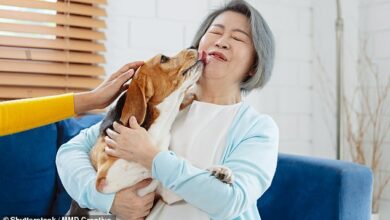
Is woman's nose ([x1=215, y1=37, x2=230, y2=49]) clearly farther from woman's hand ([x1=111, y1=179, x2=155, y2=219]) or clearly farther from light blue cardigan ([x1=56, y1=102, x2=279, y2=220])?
woman's hand ([x1=111, y1=179, x2=155, y2=219])

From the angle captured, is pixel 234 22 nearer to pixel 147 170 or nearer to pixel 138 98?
pixel 138 98

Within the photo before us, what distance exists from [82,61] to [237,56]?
0.99 metres

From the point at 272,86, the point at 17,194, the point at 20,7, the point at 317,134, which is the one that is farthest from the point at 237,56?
the point at 317,134

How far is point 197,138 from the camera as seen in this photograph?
4.01ft

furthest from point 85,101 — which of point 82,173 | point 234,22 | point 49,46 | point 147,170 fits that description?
point 49,46

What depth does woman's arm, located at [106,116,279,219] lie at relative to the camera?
3.41 feet

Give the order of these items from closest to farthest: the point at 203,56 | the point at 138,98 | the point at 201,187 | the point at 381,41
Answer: the point at 201,187
the point at 138,98
the point at 203,56
the point at 381,41

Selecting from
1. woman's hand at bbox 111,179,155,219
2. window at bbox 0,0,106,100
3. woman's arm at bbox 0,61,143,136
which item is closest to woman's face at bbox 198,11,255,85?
woman's arm at bbox 0,61,143,136

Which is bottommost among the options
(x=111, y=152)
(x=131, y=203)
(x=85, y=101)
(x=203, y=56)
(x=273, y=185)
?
(x=273, y=185)

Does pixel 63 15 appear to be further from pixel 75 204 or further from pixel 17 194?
pixel 75 204

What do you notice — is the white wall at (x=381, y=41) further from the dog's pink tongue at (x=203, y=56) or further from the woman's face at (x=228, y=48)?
the dog's pink tongue at (x=203, y=56)

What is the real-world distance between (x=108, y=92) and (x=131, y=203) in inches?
13.2

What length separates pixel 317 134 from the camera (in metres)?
2.79

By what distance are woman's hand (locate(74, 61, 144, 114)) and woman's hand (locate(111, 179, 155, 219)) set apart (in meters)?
0.29
